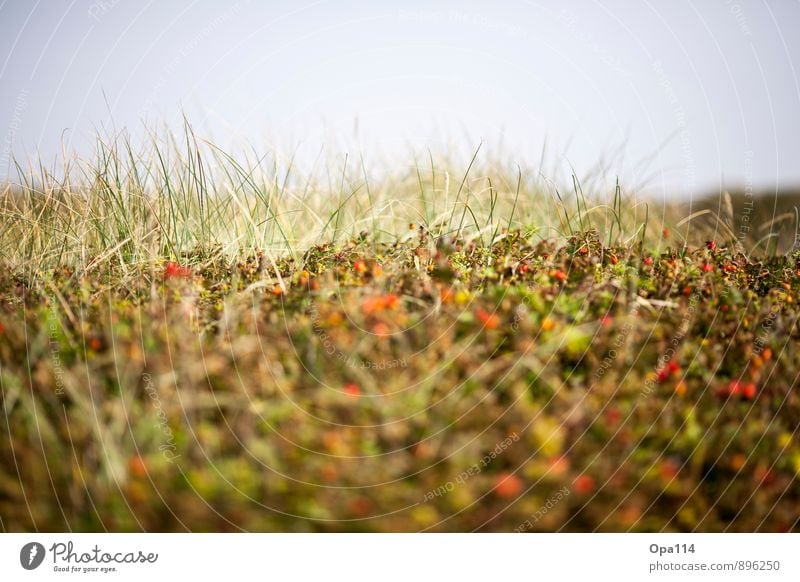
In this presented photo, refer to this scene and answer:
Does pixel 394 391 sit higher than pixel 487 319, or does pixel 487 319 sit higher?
pixel 487 319

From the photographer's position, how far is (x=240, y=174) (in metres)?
5.14

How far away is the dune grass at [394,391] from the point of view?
266 centimetres

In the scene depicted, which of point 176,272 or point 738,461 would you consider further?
point 176,272

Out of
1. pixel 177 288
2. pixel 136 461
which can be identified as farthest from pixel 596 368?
pixel 177 288

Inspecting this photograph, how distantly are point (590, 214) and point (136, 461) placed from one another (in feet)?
14.8

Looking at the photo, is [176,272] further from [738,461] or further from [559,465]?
[738,461]

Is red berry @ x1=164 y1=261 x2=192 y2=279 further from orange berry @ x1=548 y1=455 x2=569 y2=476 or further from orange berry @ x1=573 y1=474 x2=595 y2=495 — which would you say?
orange berry @ x1=573 y1=474 x2=595 y2=495

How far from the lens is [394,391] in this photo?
2.95m

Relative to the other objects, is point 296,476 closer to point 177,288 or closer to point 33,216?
point 177,288

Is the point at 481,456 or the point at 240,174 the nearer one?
the point at 481,456

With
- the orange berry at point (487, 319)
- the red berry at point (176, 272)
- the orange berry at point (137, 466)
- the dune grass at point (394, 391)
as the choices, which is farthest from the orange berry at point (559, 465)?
the red berry at point (176, 272)

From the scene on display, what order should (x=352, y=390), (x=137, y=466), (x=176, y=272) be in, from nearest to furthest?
Answer: (x=137, y=466), (x=352, y=390), (x=176, y=272)
